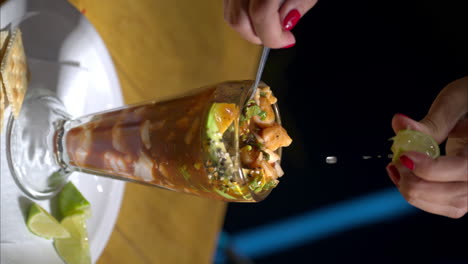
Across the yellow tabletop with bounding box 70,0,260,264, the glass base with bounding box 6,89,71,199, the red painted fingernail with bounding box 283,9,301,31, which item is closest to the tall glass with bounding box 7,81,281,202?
the glass base with bounding box 6,89,71,199

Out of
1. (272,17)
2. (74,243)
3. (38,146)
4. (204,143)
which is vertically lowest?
(74,243)

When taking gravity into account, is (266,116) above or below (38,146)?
above

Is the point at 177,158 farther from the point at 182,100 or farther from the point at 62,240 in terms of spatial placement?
the point at 62,240

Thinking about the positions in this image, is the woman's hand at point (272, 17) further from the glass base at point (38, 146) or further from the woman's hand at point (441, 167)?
the glass base at point (38, 146)

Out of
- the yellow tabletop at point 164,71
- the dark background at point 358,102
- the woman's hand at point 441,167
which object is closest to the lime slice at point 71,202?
the yellow tabletop at point 164,71

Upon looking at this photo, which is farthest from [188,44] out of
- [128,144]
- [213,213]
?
[128,144]

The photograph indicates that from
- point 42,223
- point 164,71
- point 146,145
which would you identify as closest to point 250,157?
point 146,145

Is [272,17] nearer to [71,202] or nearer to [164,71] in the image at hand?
[71,202]
